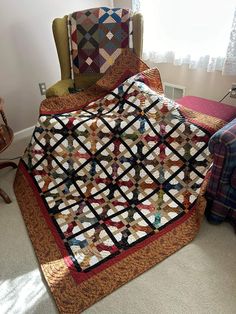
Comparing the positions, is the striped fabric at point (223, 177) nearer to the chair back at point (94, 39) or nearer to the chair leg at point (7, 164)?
the chair back at point (94, 39)

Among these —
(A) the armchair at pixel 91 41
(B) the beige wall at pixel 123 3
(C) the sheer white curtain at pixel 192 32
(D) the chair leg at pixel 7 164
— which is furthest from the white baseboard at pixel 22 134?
(B) the beige wall at pixel 123 3

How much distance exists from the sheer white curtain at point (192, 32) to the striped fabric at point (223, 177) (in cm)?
88

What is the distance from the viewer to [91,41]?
1.87 m

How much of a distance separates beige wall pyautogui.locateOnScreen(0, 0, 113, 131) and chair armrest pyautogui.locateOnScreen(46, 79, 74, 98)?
17.8 inches

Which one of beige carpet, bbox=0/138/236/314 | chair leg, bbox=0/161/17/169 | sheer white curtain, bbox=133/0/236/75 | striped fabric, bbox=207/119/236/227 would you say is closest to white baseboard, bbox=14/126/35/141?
chair leg, bbox=0/161/17/169

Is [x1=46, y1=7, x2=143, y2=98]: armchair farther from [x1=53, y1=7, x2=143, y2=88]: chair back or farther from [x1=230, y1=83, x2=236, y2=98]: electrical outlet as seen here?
[x1=230, y1=83, x2=236, y2=98]: electrical outlet

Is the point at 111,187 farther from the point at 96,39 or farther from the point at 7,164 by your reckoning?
the point at 96,39

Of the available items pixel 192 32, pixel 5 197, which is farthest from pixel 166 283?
pixel 192 32

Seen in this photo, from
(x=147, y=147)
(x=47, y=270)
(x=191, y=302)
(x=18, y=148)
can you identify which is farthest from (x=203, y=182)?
(x=18, y=148)

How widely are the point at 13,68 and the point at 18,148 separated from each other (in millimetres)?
687

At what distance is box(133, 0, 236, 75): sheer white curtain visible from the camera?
1.76 metres

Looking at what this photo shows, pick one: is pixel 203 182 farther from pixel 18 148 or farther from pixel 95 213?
pixel 18 148

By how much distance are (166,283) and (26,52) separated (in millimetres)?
2041

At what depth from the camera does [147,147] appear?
150cm
